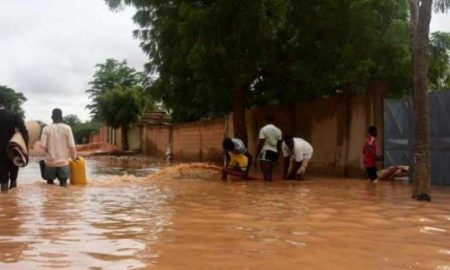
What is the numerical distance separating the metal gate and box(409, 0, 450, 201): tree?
9.82 ft

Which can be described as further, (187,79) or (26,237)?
(187,79)

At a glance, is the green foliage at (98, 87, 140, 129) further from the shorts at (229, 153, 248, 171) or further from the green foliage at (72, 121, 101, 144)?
the green foliage at (72, 121, 101, 144)

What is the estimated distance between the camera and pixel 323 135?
50.9 feet

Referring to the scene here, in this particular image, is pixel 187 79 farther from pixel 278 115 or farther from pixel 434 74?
pixel 434 74

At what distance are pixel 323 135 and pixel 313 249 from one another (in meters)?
11.4

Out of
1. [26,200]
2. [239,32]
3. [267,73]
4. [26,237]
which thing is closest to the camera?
[26,237]

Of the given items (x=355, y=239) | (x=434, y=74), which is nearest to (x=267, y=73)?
(x=434, y=74)

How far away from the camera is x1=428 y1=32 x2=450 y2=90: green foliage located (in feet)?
53.1

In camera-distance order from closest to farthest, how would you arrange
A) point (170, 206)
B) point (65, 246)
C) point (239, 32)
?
point (65, 246), point (170, 206), point (239, 32)

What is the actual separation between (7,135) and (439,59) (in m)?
12.9

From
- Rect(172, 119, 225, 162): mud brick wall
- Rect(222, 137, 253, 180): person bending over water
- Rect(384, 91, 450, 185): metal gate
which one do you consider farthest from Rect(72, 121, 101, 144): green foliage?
Rect(384, 91, 450, 185): metal gate

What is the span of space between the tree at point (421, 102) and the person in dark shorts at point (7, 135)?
624cm

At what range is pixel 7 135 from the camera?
9.07 meters

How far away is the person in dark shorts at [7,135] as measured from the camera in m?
9.01
